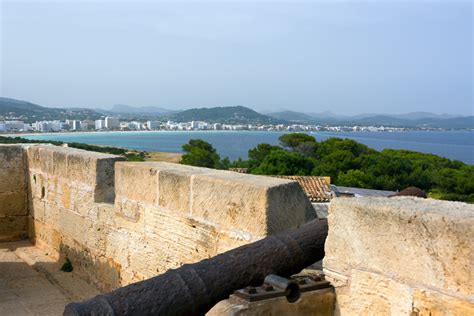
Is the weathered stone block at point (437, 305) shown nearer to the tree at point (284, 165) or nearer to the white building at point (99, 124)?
the tree at point (284, 165)

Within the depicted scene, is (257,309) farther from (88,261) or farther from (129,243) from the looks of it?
(88,261)

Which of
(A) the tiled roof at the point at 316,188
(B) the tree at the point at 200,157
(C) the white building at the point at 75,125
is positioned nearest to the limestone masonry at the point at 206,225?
(A) the tiled roof at the point at 316,188

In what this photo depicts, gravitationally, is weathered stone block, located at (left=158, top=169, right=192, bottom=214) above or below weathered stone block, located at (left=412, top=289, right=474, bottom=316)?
above

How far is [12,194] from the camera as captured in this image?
22.5ft

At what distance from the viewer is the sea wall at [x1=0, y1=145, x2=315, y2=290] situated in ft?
10.6

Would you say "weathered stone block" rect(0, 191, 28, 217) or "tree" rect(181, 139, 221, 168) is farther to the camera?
"tree" rect(181, 139, 221, 168)

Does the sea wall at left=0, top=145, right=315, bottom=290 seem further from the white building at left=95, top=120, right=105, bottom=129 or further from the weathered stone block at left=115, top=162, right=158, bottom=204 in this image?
the white building at left=95, top=120, right=105, bottom=129

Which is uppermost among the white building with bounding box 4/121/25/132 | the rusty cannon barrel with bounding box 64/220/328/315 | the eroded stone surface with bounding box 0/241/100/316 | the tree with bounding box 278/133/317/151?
the white building with bounding box 4/121/25/132

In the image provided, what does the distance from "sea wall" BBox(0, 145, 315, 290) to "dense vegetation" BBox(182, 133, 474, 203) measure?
39591 mm

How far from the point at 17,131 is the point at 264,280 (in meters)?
111

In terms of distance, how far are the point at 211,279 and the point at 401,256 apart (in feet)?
2.69

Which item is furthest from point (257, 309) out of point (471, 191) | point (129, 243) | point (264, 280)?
point (471, 191)

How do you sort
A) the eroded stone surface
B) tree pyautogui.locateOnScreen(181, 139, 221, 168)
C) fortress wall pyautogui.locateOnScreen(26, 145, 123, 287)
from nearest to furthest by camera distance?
the eroded stone surface
fortress wall pyautogui.locateOnScreen(26, 145, 123, 287)
tree pyautogui.locateOnScreen(181, 139, 221, 168)

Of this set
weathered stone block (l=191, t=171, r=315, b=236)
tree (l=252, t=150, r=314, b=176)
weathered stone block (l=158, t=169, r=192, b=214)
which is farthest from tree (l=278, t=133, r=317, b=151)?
weathered stone block (l=191, t=171, r=315, b=236)
